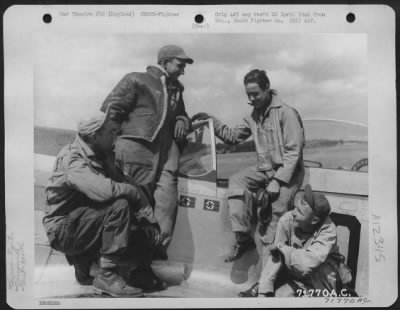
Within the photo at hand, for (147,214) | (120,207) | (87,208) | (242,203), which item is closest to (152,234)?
(147,214)

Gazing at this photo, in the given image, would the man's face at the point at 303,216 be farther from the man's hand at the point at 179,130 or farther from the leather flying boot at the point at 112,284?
the leather flying boot at the point at 112,284

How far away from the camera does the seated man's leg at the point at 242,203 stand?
2820 mm

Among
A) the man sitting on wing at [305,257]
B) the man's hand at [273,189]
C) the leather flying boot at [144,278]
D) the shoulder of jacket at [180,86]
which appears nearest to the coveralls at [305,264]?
the man sitting on wing at [305,257]

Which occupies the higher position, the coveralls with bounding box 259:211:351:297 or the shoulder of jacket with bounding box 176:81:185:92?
the shoulder of jacket with bounding box 176:81:185:92

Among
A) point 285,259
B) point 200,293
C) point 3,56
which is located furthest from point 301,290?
point 3,56

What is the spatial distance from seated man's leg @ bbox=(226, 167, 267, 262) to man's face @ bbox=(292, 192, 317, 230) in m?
0.19

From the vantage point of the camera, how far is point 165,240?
281 cm

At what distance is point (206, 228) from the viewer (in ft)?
A: 9.34

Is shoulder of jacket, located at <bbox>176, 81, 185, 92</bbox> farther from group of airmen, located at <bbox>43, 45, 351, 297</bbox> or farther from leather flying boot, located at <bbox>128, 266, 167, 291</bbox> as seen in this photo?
leather flying boot, located at <bbox>128, 266, 167, 291</bbox>

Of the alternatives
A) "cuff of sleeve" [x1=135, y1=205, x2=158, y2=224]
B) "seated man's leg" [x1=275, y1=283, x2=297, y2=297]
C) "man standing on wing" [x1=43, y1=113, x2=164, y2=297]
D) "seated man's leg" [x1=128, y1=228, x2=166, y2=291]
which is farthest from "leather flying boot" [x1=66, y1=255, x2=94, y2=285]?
"seated man's leg" [x1=275, y1=283, x2=297, y2=297]

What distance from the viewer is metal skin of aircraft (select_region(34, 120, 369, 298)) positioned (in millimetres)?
2809

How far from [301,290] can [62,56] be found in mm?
1548

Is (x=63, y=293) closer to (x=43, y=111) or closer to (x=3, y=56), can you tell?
(x=43, y=111)

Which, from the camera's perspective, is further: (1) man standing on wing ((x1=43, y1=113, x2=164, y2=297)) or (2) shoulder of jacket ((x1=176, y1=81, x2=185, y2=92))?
(2) shoulder of jacket ((x1=176, y1=81, x2=185, y2=92))
